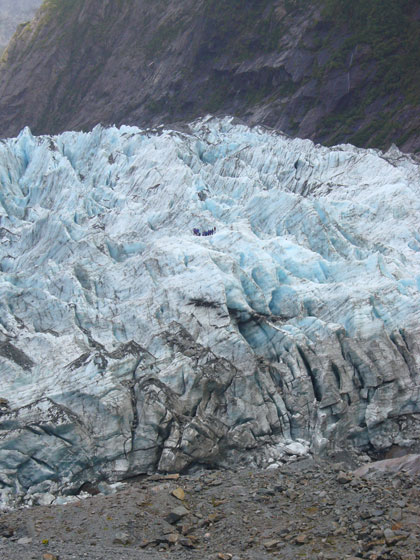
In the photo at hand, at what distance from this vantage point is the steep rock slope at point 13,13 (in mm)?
138625

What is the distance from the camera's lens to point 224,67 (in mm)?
67688

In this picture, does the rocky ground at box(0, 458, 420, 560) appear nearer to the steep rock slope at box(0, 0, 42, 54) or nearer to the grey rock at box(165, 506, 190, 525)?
the grey rock at box(165, 506, 190, 525)

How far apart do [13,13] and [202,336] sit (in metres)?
146

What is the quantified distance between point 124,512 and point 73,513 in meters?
1.13

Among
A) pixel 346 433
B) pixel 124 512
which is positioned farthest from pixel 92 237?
pixel 124 512

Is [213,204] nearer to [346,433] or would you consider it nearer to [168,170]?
[168,170]

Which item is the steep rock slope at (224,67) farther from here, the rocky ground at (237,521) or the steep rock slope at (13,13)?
the steep rock slope at (13,13)

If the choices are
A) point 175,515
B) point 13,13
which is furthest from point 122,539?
point 13,13

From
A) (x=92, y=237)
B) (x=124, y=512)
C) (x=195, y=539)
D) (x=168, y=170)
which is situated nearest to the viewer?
(x=195, y=539)

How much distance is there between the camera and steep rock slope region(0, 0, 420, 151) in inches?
2221

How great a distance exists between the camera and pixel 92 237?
78.2ft

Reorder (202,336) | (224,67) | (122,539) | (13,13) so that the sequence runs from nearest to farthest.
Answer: (122,539), (202,336), (224,67), (13,13)

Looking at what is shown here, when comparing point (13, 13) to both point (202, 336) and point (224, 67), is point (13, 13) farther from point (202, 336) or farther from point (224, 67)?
point (202, 336)

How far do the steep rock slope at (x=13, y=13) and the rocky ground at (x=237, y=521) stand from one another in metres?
138
